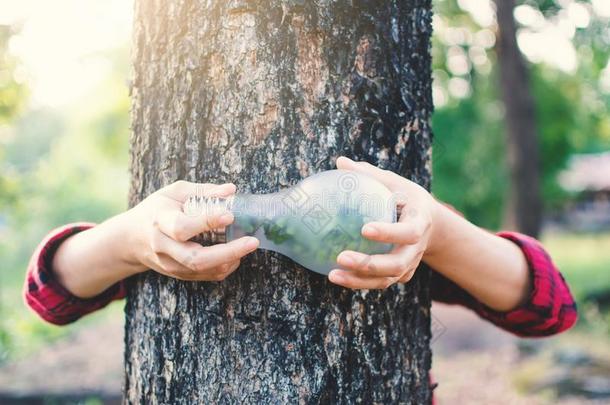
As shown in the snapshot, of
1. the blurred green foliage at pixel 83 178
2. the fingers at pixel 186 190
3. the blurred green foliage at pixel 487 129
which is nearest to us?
the fingers at pixel 186 190

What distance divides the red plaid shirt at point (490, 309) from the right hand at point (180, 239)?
32cm

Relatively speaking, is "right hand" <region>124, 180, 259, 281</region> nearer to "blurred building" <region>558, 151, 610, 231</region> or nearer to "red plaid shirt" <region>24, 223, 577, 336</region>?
"red plaid shirt" <region>24, 223, 577, 336</region>

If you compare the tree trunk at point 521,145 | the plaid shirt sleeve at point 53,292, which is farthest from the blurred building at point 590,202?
the plaid shirt sleeve at point 53,292

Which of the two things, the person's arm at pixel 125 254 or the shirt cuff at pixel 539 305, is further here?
the shirt cuff at pixel 539 305

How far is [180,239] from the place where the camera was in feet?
3.47

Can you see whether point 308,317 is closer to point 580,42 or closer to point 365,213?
point 365,213

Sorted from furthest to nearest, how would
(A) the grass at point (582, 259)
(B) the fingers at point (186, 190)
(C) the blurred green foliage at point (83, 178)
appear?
(A) the grass at point (582, 259), (C) the blurred green foliage at point (83, 178), (B) the fingers at point (186, 190)

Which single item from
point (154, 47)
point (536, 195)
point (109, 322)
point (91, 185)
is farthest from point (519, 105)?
point (91, 185)

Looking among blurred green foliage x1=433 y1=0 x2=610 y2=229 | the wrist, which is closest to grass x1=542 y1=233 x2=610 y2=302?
blurred green foliage x1=433 y1=0 x2=610 y2=229

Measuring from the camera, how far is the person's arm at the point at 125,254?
105 centimetres

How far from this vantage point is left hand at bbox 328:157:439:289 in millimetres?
1017

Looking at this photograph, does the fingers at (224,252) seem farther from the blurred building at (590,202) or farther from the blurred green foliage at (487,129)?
the blurred building at (590,202)

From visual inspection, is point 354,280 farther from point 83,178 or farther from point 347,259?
point 83,178

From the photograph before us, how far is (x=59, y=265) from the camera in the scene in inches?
57.3
